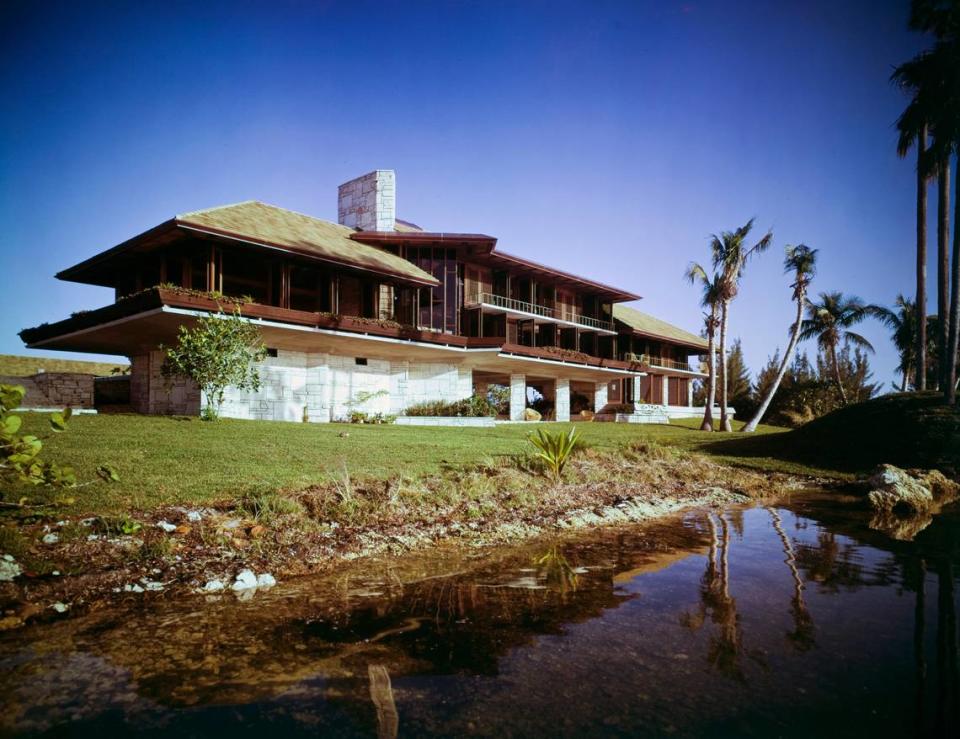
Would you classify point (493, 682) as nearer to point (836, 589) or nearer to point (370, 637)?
point (370, 637)

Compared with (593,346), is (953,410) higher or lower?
lower

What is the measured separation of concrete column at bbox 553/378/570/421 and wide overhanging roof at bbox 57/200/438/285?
43.5 ft

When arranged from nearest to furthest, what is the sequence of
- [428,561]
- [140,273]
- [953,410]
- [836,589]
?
[836,589]
[428,561]
[953,410]
[140,273]

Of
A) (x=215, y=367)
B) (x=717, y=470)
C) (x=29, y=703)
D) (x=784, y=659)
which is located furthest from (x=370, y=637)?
(x=215, y=367)

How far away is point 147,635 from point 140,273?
73.2 ft

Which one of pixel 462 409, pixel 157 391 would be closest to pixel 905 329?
pixel 462 409

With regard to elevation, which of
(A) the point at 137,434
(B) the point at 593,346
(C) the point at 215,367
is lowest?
(A) the point at 137,434

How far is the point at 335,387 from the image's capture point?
22969 mm

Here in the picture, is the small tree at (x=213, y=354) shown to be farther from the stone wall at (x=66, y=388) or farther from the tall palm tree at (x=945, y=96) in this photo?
the tall palm tree at (x=945, y=96)

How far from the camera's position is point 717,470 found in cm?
1370

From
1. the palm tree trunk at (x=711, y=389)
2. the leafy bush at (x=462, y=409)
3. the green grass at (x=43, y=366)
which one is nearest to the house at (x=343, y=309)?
the leafy bush at (x=462, y=409)

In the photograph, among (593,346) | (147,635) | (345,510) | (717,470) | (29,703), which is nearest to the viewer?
(29,703)

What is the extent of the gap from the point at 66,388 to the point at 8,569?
2151 centimetres

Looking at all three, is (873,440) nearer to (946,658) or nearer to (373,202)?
(946,658)
